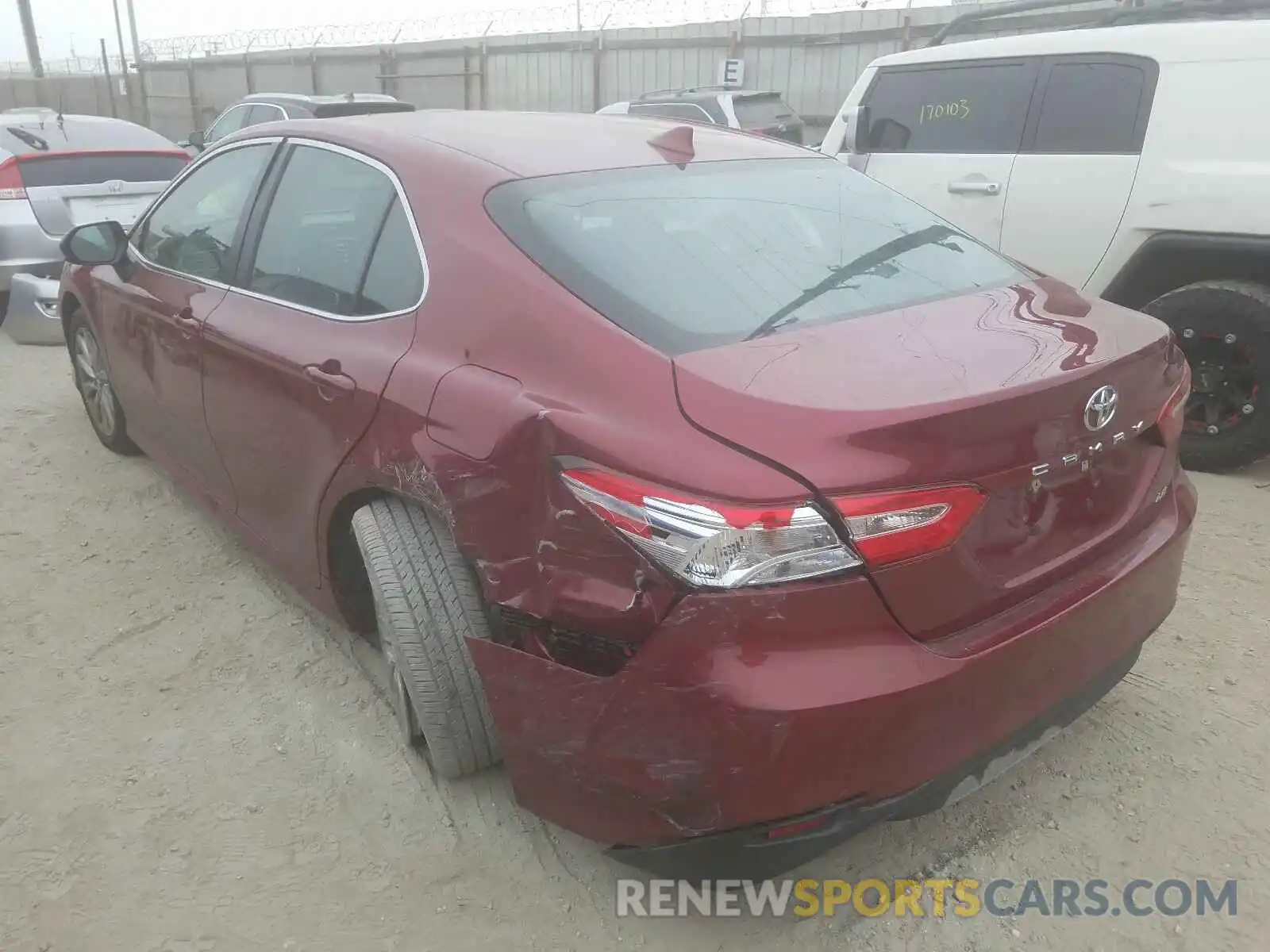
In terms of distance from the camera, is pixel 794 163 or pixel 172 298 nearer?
pixel 794 163

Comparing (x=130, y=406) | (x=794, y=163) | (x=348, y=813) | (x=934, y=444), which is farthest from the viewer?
(x=130, y=406)

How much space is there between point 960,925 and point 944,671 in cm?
70

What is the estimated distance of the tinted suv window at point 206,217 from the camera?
3158 millimetres

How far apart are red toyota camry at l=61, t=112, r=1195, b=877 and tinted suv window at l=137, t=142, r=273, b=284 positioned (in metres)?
0.40

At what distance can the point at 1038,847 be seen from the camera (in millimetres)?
2271

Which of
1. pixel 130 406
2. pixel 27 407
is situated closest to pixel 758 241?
pixel 130 406

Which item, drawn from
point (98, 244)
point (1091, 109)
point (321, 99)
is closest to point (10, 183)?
point (98, 244)

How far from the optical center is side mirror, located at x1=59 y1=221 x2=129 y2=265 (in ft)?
12.4

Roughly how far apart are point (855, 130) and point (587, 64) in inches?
511

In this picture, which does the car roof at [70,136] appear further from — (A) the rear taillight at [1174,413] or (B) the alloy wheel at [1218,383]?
(A) the rear taillight at [1174,413]

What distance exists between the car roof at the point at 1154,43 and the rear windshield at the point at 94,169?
5.24 meters

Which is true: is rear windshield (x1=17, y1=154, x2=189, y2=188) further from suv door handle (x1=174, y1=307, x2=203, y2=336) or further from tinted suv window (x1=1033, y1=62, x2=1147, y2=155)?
tinted suv window (x1=1033, y1=62, x2=1147, y2=155)

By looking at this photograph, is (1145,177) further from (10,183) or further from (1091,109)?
(10,183)

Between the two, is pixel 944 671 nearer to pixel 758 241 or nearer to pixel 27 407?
pixel 758 241
